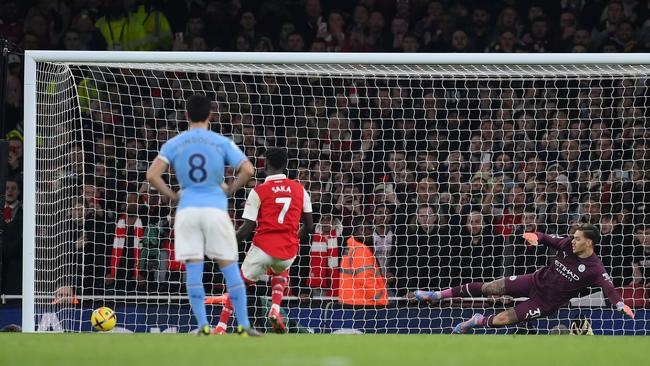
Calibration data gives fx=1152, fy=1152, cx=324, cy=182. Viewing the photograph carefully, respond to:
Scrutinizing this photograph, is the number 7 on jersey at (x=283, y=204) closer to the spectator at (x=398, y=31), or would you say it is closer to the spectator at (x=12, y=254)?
the spectator at (x=12, y=254)

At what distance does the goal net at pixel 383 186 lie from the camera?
504 inches

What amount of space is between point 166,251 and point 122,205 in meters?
0.76

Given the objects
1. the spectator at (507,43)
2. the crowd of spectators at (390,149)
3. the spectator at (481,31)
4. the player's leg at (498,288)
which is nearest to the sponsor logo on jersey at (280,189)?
the crowd of spectators at (390,149)

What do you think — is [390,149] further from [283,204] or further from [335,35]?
[283,204]

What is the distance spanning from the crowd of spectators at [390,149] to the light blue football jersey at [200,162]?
4305mm

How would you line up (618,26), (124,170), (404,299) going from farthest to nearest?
1. (618,26)
2. (124,170)
3. (404,299)

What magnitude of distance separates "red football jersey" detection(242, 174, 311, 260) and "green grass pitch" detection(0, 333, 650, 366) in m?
1.79

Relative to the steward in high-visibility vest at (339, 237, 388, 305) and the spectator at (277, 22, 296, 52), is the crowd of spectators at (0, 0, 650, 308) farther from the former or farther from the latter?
the steward in high-visibility vest at (339, 237, 388, 305)

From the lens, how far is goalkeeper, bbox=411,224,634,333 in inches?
472

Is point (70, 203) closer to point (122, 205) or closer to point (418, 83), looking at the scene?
point (122, 205)

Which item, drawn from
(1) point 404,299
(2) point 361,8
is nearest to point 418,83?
(2) point 361,8

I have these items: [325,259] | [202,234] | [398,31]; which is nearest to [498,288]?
[325,259]

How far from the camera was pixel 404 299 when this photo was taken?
505 inches

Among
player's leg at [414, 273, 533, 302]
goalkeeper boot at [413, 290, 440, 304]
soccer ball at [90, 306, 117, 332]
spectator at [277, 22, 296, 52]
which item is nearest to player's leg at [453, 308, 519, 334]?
player's leg at [414, 273, 533, 302]
